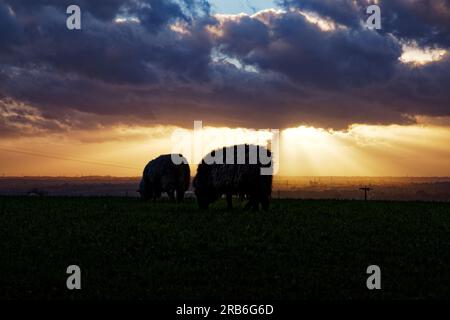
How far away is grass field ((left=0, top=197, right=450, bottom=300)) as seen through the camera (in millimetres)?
11625

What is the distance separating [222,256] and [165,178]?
2353cm

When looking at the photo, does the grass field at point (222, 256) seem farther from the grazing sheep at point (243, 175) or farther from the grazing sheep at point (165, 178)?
the grazing sheep at point (165, 178)

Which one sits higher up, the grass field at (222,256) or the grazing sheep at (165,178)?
the grazing sheep at (165,178)

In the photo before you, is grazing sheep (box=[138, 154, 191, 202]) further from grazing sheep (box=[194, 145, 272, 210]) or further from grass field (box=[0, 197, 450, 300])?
grass field (box=[0, 197, 450, 300])

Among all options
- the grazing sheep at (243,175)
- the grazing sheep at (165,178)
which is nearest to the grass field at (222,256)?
the grazing sheep at (243,175)

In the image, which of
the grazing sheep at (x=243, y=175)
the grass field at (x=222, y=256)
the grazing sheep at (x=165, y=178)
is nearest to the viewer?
the grass field at (x=222, y=256)

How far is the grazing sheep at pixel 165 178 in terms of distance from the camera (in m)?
37.8

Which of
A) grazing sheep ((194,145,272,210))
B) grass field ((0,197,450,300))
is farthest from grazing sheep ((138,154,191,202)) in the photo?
grass field ((0,197,450,300))

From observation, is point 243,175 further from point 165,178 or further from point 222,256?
point 222,256

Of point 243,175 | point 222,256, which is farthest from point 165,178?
point 222,256

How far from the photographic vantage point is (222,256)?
14.7m

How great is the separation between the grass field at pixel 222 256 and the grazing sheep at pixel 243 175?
3.39 m

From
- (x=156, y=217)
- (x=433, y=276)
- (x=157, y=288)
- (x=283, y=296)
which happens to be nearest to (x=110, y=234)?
(x=156, y=217)

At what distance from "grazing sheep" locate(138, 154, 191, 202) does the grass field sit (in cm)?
1379
